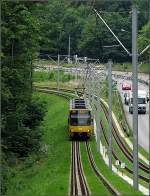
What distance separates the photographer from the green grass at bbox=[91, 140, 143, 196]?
33.7 m

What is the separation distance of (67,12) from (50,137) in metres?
41.7

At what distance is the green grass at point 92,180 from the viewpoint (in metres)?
34.8

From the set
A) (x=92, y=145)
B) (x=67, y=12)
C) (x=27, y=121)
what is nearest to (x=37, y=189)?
(x=27, y=121)

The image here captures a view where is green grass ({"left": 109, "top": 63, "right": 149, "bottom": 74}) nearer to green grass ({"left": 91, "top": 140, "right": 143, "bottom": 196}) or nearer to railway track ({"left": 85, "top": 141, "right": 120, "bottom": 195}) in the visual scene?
green grass ({"left": 91, "top": 140, "right": 143, "bottom": 196})

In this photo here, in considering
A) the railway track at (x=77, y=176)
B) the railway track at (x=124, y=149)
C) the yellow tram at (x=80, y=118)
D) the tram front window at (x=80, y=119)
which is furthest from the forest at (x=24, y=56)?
the railway track at (x=124, y=149)

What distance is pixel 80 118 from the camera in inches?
2753

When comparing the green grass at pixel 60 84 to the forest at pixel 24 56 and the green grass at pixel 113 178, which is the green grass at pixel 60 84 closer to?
the green grass at pixel 113 178

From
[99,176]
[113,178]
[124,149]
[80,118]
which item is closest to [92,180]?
[113,178]

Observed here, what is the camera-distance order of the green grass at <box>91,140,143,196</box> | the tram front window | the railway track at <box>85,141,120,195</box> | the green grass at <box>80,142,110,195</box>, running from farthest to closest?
1. the tram front window
2. the railway track at <box>85,141,120,195</box>
3. the green grass at <box>80,142,110,195</box>
4. the green grass at <box>91,140,143,196</box>

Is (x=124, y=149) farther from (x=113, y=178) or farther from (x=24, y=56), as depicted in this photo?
(x=113, y=178)

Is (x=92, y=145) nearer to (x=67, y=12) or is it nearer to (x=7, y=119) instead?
(x=7, y=119)

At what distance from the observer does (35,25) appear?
55250 mm

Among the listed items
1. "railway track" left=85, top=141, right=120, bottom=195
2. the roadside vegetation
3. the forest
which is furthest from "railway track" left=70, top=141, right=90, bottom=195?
the roadside vegetation

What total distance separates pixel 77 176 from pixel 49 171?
3.58 metres
